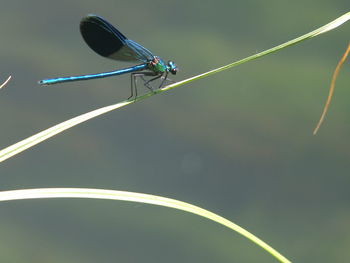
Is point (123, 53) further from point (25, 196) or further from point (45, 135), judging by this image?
point (25, 196)

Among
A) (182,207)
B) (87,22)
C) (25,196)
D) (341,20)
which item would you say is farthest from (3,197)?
(87,22)

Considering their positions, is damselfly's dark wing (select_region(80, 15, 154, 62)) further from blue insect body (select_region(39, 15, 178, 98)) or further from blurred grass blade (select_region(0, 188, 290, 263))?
blurred grass blade (select_region(0, 188, 290, 263))

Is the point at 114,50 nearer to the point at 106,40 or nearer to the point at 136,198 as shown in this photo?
the point at 106,40

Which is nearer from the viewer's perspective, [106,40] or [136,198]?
[136,198]

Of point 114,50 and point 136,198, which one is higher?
point 114,50

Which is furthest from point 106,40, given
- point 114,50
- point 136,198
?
point 136,198

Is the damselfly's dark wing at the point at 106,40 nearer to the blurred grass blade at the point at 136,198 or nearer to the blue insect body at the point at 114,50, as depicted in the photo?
the blue insect body at the point at 114,50

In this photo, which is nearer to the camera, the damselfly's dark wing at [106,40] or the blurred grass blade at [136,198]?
the blurred grass blade at [136,198]

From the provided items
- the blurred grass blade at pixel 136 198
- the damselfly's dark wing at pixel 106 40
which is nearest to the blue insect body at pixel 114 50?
the damselfly's dark wing at pixel 106 40
